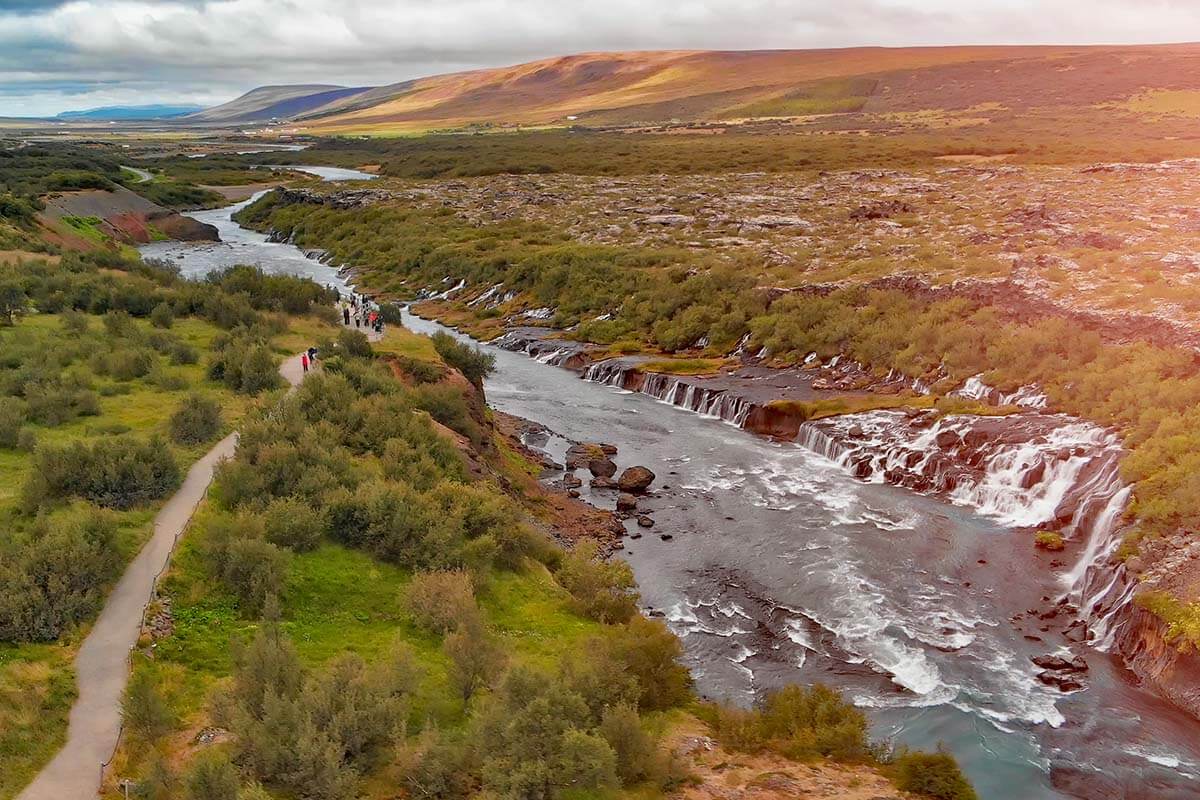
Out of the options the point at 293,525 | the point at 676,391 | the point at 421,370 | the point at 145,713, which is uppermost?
the point at 421,370

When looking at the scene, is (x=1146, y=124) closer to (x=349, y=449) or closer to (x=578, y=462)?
(x=578, y=462)

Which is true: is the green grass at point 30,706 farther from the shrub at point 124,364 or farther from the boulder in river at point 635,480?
the boulder in river at point 635,480

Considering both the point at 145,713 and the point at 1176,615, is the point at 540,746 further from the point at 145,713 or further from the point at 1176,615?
the point at 1176,615

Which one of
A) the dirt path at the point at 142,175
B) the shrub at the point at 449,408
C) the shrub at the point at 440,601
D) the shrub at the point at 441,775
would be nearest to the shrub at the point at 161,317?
the shrub at the point at 449,408

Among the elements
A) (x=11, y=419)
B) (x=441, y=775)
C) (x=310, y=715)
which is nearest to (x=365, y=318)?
(x=11, y=419)

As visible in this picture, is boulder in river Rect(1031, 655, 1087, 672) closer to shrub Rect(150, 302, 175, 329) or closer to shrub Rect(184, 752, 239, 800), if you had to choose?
shrub Rect(184, 752, 239, 800)

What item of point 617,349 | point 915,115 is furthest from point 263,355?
point 915,115
